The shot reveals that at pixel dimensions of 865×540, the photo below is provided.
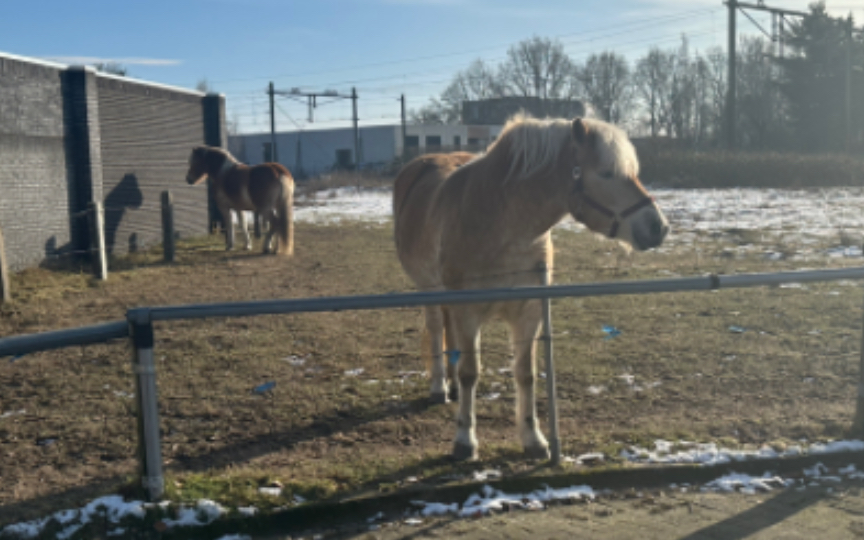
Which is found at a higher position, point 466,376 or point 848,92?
point 848,92

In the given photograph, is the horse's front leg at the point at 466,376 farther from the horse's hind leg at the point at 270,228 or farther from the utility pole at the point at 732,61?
the utility pole at the point at 732,61

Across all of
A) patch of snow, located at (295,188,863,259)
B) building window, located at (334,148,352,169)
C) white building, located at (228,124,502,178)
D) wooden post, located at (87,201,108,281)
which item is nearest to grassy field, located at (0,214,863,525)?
wooden post, located at (87,201,108,281)

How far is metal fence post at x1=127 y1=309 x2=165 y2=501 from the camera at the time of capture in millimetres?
3326

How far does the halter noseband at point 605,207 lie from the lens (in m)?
3.79

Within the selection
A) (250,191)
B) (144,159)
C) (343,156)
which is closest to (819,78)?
(343,156)

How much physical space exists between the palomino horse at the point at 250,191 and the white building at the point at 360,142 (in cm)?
4192

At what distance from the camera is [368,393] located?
18.7 ft

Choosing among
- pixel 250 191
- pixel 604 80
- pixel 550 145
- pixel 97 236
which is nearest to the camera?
pixel 550 145

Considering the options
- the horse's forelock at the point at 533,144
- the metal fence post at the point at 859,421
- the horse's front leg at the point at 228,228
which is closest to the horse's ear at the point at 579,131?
the horse's forelock at the point at 533,144

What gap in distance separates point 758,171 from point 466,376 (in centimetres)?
2679

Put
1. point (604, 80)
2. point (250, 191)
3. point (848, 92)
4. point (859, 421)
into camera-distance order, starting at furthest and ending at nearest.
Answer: point (604, 80) → point (848, 92) → point (250, 191) → point (859, 421)

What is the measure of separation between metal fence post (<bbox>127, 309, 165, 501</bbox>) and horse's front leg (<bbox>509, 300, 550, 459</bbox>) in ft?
6.55

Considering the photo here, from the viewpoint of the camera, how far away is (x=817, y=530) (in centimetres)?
335

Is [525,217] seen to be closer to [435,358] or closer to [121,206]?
[435,358]
